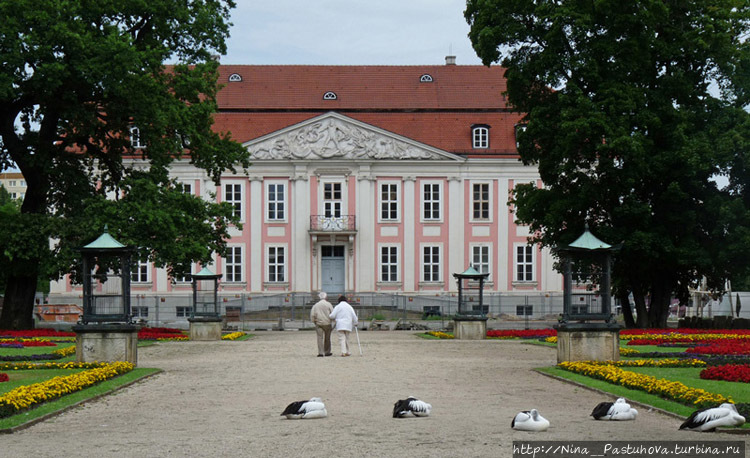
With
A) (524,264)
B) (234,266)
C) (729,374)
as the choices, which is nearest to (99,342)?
(729,374)

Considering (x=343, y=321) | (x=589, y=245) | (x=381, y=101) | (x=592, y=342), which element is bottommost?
(x=592, y=342)

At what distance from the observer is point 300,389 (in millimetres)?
17906

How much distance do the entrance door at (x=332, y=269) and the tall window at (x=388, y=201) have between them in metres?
3.31

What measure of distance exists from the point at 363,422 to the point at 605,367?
7.58 metres

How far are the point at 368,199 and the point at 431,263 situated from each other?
5378 mm

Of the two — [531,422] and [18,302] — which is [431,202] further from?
[531,422]

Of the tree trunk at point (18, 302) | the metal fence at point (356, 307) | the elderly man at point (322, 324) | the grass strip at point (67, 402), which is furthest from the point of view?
the metal fence at point (356, 307)

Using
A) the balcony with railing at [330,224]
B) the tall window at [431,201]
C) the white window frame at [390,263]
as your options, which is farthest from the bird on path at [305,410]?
the tall window at [431,201]

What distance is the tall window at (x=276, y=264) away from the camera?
67.4m

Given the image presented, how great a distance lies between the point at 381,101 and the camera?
226 feet

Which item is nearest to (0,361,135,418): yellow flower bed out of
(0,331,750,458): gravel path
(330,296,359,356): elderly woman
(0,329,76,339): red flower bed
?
(0,331,750,458): gravel path

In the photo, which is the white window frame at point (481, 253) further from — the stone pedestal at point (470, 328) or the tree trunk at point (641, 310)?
the stone pedestal at point (470, 328)

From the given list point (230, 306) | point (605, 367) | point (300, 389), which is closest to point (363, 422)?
point (300, 389)

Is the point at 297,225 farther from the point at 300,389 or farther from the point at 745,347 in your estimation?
the point at 300,389
